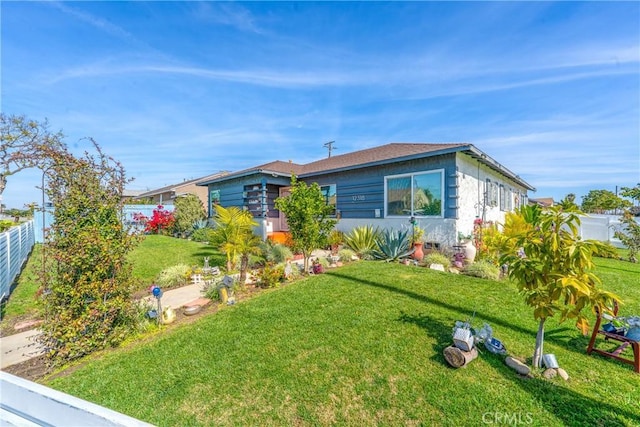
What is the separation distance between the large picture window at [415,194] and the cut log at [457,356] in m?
6.34

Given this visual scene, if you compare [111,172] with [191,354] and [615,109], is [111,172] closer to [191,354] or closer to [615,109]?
[191,354]

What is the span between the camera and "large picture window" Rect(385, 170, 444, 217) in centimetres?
880

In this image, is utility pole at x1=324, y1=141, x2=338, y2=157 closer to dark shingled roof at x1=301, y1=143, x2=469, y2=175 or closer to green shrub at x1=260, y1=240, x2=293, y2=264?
dark shingled roof at x1=301, y1=143, x2=469, y2=175

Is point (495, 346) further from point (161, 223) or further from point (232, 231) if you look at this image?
point (161, 223)

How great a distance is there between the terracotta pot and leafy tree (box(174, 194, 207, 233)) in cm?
1258

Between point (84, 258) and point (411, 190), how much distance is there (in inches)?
342

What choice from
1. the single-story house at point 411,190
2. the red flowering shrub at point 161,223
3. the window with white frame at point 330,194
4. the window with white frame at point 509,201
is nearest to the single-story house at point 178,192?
the red flowering shrub at point 161,223

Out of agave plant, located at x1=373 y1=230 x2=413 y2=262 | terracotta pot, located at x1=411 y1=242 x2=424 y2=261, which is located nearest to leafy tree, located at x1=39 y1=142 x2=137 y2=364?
agave plant, located at x1=373 y1=230 x2=413 y2=262

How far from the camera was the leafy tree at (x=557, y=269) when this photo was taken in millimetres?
A: 2410

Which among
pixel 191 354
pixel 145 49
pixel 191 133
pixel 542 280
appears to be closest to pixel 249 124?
pixel 191 133

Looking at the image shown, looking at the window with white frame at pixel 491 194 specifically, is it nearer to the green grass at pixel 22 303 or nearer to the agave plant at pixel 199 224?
the green grass at pixel 22 303

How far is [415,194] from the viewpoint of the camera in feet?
30.7

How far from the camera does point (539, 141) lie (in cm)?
1340

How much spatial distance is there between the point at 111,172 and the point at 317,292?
3920mm
